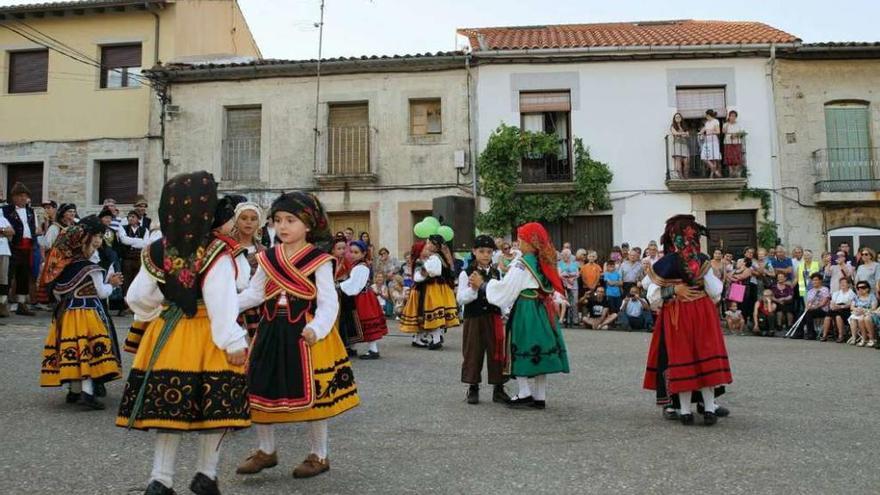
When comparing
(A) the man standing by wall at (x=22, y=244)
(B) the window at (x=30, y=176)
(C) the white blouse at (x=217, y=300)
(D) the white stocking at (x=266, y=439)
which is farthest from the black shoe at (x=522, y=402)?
(B) the window at (x=30, y=176)

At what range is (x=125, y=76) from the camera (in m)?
22.0

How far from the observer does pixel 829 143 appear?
20.1 m

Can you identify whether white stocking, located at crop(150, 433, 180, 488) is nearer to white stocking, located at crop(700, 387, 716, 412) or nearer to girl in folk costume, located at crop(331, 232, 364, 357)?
white stocking, located at crop(700, 387, 716, 412)

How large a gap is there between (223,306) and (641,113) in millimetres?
18189

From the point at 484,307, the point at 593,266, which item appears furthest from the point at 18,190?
the point at 593,266

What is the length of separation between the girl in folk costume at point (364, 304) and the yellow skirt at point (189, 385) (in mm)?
5498

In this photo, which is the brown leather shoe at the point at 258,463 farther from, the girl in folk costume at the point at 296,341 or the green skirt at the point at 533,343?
the green skirt at the point at 533,343

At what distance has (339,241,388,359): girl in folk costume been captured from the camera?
9391 millimetres

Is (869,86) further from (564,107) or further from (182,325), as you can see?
(182,325)

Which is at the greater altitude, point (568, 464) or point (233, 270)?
point (233, 270)

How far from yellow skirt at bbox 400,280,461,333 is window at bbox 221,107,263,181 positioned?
39.2 ft

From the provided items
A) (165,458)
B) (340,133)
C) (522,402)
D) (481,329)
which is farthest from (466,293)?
(340,133)

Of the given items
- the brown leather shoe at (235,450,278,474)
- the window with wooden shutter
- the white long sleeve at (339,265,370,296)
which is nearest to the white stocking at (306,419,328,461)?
the brown leather shoe at (235,450,278,474)

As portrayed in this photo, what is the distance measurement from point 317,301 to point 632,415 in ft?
11.0
